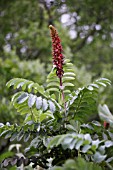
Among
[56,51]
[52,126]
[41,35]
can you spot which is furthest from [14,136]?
[41,35]

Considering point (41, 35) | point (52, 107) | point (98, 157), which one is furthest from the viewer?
point (41, 35)

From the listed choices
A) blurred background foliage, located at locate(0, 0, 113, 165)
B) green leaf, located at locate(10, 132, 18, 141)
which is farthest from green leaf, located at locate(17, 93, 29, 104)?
blurred background foliage, located at locate(0, 0, 113, 165)

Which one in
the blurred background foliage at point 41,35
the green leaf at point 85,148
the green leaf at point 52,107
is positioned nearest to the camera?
the green leaf at point 85,148

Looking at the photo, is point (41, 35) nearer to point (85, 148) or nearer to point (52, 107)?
point (52, 107)

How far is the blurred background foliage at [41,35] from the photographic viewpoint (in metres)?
3.95

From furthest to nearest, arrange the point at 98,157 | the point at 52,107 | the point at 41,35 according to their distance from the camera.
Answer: the point at 41,35
the point at 52,107
the point at 98,157

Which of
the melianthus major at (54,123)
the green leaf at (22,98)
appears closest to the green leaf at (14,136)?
the melianthus major at (54,123)

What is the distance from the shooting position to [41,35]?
200 inches

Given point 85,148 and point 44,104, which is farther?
point 44,104

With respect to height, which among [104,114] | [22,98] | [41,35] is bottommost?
[104,114]

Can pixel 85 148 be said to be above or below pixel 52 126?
below

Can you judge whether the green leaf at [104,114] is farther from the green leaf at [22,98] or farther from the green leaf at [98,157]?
the green leaf at [22,98]

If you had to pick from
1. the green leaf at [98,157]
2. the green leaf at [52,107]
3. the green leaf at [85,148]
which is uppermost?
the green leaf at [52,107]

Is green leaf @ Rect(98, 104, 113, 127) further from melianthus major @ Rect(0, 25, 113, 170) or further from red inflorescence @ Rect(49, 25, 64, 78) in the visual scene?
red inflorescence @ Rect(49, 25, 64, 78)
